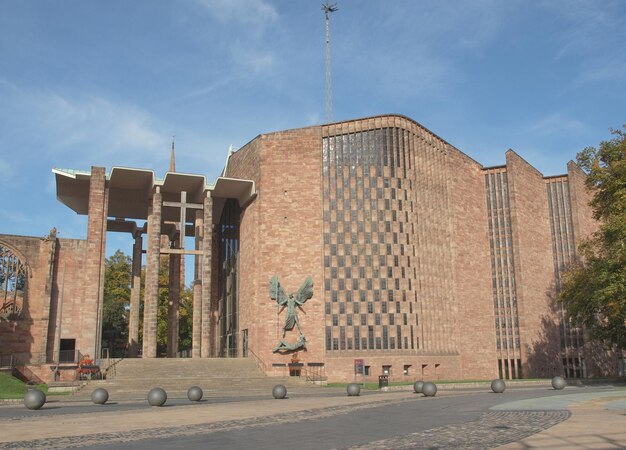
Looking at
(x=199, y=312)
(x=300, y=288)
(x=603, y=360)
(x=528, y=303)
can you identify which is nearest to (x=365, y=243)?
(x=300, y=288)

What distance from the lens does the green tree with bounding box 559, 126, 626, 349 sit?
3255 cm

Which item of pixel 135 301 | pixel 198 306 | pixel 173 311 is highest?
pixel 135 301

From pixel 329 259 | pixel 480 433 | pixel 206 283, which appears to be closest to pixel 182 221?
pixel 206 283

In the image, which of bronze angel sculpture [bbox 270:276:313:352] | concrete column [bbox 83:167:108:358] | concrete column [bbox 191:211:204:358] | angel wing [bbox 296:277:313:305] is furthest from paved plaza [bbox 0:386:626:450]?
concrete column [bbox 191:211:204:358]

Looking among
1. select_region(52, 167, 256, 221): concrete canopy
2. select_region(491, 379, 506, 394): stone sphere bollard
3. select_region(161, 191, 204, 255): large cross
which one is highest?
select_region(52, 167, 256, 221): concrete canopy

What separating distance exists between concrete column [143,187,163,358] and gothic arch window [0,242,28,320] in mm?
8206

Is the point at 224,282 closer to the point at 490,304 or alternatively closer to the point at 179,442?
the point at 490,304

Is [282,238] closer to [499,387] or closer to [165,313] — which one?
[499,387]

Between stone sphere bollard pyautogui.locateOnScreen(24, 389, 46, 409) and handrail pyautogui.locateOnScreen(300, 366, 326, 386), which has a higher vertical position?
stone sphere bollard pyautogui.locateOnScreen(24, 389, 46, 409)

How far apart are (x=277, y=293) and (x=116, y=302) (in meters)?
24.7

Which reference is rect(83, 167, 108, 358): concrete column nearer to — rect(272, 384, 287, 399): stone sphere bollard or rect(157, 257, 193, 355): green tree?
rect(157, 257, 193, 355): green tree

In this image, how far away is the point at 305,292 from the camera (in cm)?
4547

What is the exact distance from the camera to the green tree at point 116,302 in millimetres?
61688

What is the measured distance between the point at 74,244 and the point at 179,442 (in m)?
34.2
